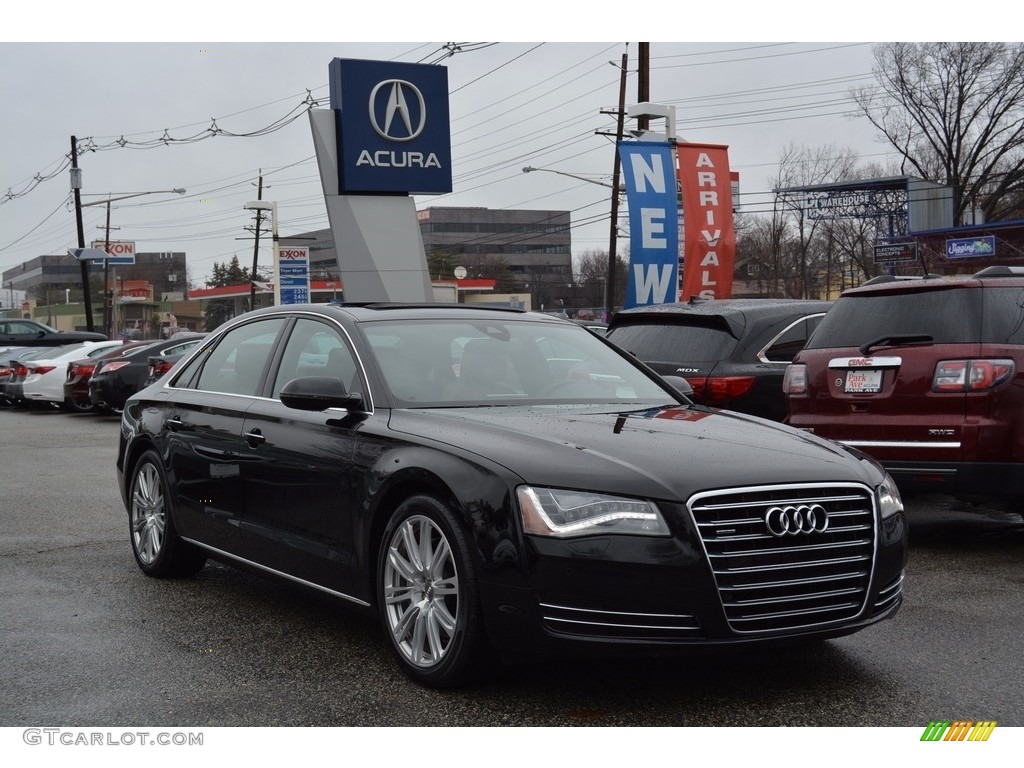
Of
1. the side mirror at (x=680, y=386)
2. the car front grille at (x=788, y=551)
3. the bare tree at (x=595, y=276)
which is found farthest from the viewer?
the bare tree at (x=595, y=276)

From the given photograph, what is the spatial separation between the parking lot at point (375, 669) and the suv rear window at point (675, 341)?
253 cm

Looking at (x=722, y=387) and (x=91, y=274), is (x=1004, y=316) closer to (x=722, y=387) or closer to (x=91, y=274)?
(x=722, y=387)

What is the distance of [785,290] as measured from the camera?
73062 millimetres

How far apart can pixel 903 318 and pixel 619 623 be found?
4.36 meters

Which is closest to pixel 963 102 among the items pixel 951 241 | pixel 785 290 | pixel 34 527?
pixel 951 241

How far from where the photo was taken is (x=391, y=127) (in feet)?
72.9

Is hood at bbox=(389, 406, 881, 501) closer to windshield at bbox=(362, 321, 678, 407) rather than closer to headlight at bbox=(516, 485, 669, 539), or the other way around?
headlight at bbox=(516, 485, 669, 539)

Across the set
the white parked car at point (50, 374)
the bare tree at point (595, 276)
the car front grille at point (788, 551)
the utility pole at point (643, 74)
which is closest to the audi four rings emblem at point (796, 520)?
the car front grille at point (788, 551)

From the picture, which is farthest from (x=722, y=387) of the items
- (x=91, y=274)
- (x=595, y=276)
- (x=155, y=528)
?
(x=91, y=274)

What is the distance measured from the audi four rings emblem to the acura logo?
18646 millimetres

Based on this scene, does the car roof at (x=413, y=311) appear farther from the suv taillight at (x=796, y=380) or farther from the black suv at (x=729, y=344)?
the black suv at (x=729, y=344)

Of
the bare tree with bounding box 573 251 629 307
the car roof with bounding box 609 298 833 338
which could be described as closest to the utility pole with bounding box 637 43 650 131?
the car roof with bounding box 609 298 833 338

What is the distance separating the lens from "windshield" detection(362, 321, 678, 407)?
5.54 meters

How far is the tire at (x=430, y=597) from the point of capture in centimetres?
445
